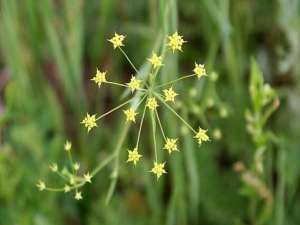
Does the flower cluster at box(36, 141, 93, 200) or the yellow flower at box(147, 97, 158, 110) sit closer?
the yellow flower at box(147, 97, 158, 110)

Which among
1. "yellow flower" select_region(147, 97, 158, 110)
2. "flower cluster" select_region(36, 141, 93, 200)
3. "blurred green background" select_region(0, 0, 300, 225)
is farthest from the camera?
"blurred green background" select_region(0, 0, 300, 225)

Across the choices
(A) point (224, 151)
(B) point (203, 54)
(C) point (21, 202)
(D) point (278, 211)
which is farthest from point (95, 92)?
(D) point (278, 211)

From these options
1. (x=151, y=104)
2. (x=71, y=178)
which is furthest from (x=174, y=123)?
(x=151, y=104)

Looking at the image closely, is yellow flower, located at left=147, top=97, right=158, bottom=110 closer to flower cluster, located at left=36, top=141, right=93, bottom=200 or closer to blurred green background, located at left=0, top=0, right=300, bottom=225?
flower cluster, located at left=36, top=141, right=93, bottom=200

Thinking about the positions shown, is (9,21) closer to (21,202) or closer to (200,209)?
(21,202)

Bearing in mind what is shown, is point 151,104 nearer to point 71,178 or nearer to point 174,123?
point 71,178

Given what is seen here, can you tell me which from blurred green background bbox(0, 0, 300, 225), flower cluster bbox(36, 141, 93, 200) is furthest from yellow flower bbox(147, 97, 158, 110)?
blurred green background bbox(0, 0, 300, 225)

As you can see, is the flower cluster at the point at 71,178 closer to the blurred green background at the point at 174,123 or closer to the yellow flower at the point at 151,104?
the yellow flower at the point at 151,104

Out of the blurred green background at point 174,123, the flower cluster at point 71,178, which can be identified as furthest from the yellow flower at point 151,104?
the blurred green background at point 174,123
